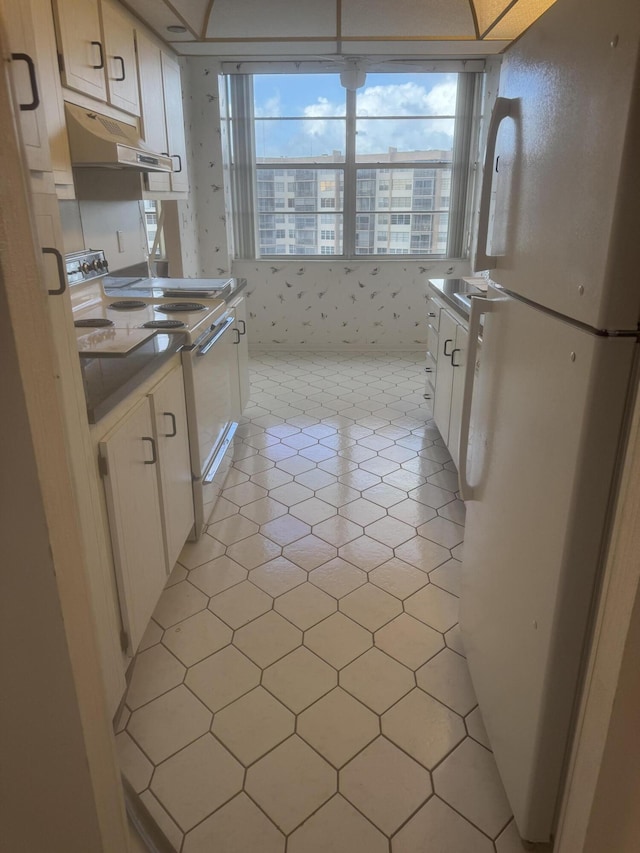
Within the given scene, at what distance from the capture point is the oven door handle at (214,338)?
2.30 m

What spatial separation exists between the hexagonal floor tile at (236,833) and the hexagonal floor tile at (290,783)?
0.9 inches

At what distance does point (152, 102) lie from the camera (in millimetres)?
2936

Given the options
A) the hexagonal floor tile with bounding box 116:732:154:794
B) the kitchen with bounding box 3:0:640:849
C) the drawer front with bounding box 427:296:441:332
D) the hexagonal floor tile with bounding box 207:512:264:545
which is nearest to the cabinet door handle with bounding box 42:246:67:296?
the hexagonal floor tile with bounding box 116:732:154:794

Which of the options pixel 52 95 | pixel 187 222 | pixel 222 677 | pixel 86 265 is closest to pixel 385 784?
pixel 222 677

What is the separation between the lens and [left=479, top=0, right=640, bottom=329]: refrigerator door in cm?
81

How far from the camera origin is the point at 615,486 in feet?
3.10

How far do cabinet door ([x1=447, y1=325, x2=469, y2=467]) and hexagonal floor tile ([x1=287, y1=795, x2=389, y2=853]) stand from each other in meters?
1.59

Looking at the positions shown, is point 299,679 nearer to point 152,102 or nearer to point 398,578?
point 398,578

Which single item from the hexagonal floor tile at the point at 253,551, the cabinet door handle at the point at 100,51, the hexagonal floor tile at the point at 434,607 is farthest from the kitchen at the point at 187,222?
the hexagonal floor tile at the point at 434,607

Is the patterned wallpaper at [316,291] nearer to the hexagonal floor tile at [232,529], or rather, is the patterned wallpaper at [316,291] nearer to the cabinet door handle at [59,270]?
the hexagonal floor tile at [232,529]

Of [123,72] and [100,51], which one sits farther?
[123,72]

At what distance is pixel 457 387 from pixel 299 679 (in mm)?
1549

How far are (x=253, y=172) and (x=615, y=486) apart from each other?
4.88 metres

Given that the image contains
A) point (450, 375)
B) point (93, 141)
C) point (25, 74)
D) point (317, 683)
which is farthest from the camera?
point (450, 375)
